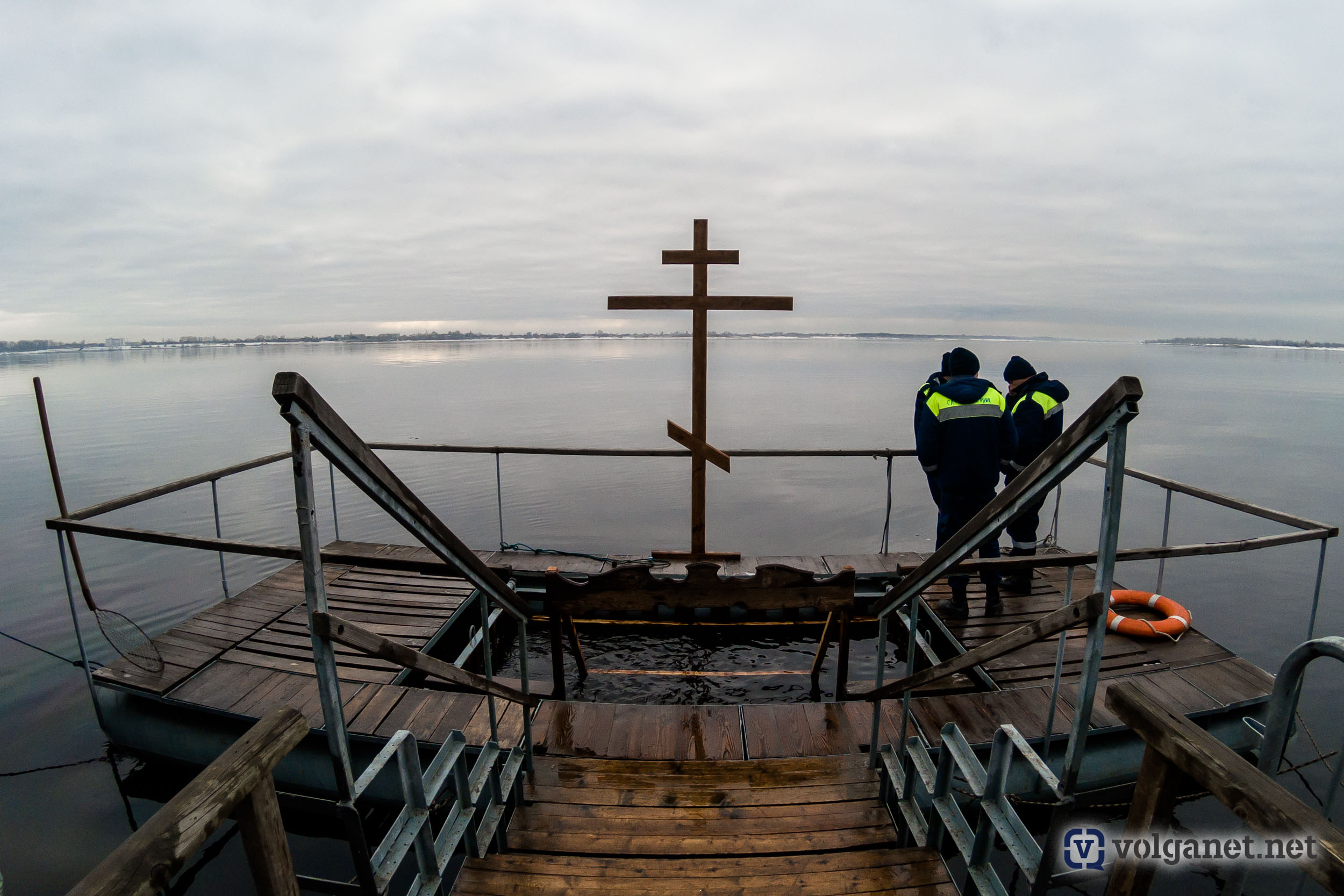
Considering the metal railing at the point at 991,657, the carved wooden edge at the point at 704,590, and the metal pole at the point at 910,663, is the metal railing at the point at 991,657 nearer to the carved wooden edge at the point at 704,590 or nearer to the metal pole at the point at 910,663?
the metal pole at the point at 910,663

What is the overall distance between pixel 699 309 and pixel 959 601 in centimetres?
352

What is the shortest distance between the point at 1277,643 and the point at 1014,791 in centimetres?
823

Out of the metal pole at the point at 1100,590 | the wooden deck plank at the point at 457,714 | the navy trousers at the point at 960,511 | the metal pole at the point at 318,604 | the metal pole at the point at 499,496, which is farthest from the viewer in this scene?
the metal pole at the point at 499,496

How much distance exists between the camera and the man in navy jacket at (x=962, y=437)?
203 inches

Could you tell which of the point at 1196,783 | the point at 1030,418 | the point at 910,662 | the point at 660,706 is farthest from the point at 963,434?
the point at 1196,783

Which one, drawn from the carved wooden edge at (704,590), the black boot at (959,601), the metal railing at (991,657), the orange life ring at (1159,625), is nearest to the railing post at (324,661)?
the metal railing at (991,657)

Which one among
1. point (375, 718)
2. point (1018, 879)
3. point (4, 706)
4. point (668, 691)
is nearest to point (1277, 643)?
point (1018, 879)

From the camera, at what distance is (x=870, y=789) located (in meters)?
3.20

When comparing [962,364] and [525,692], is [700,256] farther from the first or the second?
[525,692]

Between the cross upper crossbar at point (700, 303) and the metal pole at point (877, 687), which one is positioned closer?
the metal pole at point (877, 687)

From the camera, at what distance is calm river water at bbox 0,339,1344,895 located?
19.2ft

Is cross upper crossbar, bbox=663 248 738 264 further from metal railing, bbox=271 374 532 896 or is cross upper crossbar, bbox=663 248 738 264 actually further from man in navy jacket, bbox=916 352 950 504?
metal railing, bbox=271 374 532 896

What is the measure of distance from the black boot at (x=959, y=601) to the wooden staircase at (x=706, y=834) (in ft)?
8.09

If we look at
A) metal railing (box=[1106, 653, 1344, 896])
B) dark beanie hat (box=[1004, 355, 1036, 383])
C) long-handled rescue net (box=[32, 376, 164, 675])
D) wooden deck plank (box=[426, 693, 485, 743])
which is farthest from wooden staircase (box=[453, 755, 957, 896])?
dark beanie hat (box=[1004, 355, 1036, 383])
